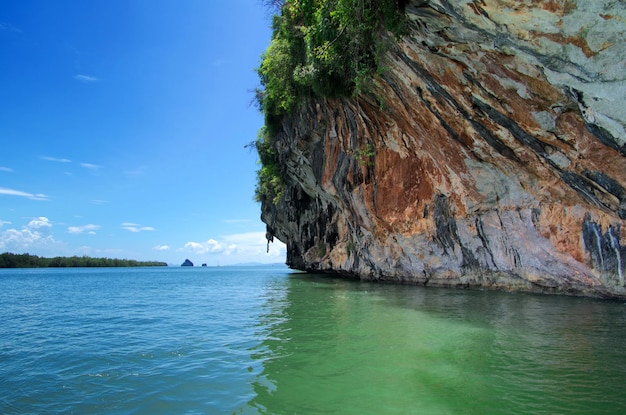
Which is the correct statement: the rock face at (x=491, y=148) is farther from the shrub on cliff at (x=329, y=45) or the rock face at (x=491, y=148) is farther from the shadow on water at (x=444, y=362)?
the shadow on water at (x=444, y=362)

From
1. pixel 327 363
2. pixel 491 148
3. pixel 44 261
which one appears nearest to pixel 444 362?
pixel 327 363

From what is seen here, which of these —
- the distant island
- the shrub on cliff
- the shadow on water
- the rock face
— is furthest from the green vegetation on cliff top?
the distant island

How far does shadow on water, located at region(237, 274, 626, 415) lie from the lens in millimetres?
3793

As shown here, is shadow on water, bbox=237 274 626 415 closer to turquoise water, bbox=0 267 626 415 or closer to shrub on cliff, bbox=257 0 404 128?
turquoise water, bbox=0 267 626 415

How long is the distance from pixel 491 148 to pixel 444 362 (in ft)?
26.5

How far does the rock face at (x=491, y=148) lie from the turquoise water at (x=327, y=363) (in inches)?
108

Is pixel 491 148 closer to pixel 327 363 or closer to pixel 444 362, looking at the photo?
pixel 444 362

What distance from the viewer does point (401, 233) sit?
58.3ft

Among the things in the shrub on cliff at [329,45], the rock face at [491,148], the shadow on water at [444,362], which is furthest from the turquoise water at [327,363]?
the shrub on cliff at [329,45]

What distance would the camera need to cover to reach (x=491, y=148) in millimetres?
11242

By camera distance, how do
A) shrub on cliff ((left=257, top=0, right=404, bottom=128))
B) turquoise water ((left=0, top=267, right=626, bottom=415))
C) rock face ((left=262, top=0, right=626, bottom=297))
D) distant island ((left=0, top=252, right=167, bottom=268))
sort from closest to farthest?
turquoise water ((left=0, top=267, right=626, bottom=415)) < rock face ((left=262, top=0, right=626, bottom=297)) < shrub on cliff ((left=257, top=0, right=404, bottom=128)) < distant island ((left=0, top=252, right=167, bottom=268))

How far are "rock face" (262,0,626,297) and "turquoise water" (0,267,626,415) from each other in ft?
8.96

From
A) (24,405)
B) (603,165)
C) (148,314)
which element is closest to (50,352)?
(24,405)

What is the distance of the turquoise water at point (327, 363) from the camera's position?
3.91 m
